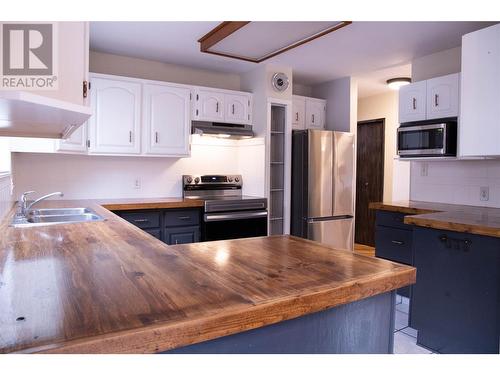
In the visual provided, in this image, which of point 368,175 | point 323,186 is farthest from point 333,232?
point 368,175

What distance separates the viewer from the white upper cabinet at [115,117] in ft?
10.8

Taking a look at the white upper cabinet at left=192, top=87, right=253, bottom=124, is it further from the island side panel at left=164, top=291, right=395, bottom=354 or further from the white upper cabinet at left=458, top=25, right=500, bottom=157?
the island side panel at left=164, top=291, right=395, bottom=354

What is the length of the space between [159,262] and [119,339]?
1.71 feet

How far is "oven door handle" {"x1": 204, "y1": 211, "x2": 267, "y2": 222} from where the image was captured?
349 centimetres

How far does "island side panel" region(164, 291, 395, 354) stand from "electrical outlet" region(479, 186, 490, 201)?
8.20 ft

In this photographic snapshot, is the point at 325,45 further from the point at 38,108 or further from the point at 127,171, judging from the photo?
the point at 38,108

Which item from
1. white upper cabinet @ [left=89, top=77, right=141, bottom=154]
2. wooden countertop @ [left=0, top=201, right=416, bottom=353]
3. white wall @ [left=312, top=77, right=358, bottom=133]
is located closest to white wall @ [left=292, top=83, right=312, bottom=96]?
white wall @ [left=312, top=77, right=358, bottom=133]

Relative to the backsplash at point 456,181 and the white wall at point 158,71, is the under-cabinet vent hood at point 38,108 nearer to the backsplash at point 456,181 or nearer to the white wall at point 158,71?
the white wall at point 158,71

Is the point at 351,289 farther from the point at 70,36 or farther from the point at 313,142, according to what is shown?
the point at 313,142

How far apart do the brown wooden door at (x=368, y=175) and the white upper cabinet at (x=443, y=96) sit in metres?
2.17

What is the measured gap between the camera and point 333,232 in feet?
13.5

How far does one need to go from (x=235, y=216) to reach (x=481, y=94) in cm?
230

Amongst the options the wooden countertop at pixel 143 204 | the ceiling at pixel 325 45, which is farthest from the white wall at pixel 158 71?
the wooden countertop at pixel 143 204

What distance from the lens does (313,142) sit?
12.9ft
